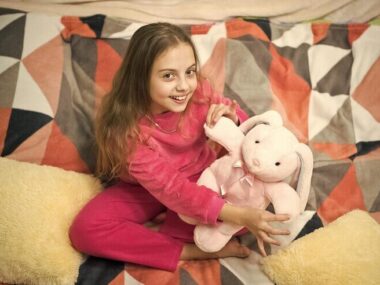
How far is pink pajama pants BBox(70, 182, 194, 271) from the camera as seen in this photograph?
96 centimetres

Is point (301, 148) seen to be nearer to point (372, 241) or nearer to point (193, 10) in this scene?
point (372, 241)

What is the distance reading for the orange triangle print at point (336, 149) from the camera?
118 centimetres

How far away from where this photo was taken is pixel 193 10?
1.38 metres

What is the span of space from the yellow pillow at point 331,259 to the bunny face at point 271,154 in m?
0.20

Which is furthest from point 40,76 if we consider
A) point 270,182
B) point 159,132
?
point 270,182

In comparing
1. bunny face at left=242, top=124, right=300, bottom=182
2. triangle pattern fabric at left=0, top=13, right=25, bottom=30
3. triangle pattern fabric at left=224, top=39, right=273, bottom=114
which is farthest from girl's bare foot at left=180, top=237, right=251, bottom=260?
triangle pattern fabric at left=0, top=13, right=25, bottom=30

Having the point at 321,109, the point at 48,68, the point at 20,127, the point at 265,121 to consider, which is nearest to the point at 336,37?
the point at 321,109

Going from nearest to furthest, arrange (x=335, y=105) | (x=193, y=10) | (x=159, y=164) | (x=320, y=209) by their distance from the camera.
Answer: (x=159, y=164), (x=320, y=209), (x=335, y=105), (x=193, y=10)

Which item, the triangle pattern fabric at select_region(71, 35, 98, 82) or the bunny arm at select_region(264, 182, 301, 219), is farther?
the triangle pattern fabric at select_region(71, 35, 98, 82)

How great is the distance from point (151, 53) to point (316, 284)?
0.61m

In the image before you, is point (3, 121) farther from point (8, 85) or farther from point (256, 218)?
point (256, 218)

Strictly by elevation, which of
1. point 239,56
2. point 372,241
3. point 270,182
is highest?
point 239,56

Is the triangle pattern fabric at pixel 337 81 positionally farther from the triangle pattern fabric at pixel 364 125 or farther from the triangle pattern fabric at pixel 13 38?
the triangle pattern fabric at pixel 13 38

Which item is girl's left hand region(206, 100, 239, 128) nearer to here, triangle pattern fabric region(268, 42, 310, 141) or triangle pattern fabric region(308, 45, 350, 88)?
triangle pattern fabric region(268, 42, 310, 141)
